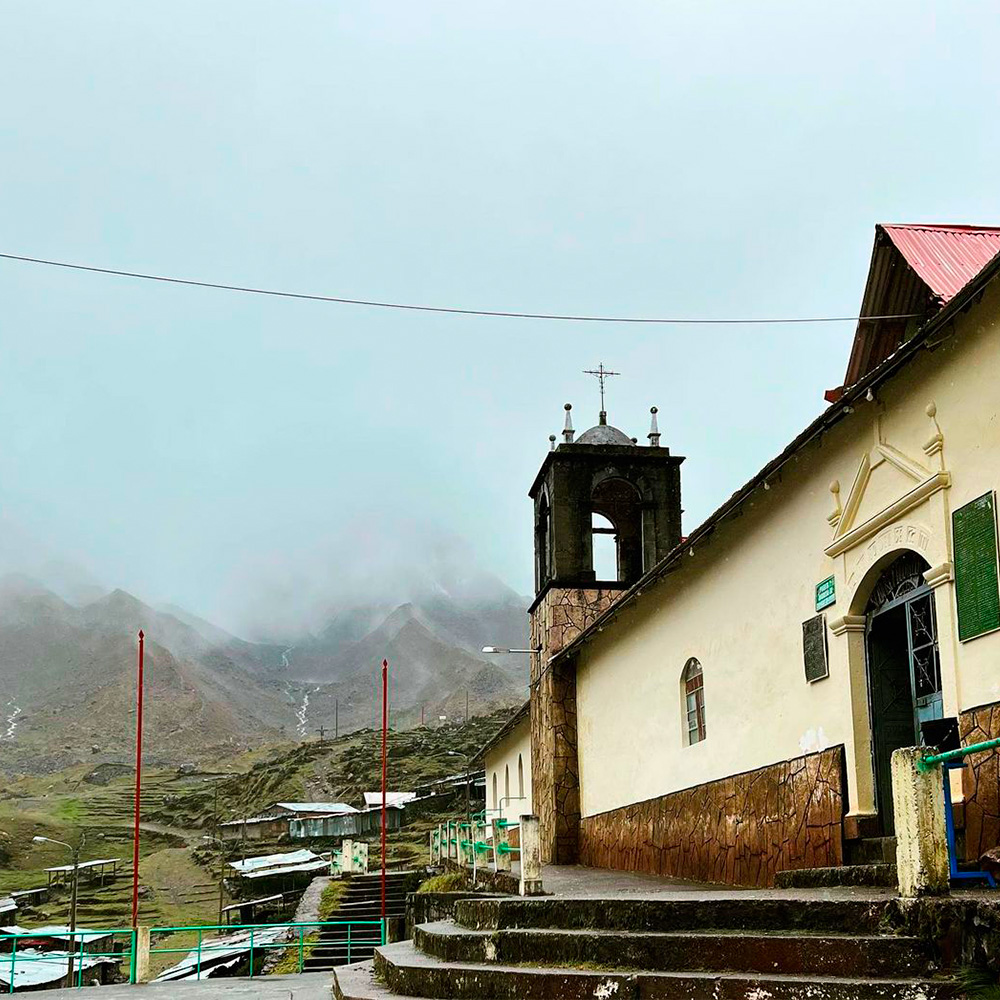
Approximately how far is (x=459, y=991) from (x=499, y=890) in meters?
8.13

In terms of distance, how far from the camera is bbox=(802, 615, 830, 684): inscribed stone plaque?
1188cm

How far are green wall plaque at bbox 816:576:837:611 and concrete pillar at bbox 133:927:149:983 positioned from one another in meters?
9.96

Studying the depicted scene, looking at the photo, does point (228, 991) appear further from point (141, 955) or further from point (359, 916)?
point (359, 916)

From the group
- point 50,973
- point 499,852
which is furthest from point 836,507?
point 50,973

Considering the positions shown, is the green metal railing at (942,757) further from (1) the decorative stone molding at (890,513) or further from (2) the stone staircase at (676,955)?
(1) the decorative stone molding at (890,513)

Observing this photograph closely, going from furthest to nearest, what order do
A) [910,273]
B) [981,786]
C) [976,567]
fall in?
1. [910,273]
2. [976,567]
3. [981,786]

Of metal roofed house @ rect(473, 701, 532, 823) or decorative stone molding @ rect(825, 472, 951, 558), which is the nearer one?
decorative stone molding @ rect(825, 472, 951, 558)

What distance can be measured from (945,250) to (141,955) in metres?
13.0

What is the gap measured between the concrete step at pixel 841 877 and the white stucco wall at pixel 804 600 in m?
1.10

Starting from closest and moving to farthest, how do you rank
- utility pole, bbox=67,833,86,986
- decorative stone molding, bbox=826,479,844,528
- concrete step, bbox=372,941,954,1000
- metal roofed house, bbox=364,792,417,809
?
concrete step, bbox=372,941,954,1000, decorative stone molding, bbox=826,479,844,528, utility pole, bbox=67,833,86,986, metal roofed house, bbox=364,792,417,809

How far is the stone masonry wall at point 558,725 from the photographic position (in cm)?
2227

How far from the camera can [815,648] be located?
1208 cm

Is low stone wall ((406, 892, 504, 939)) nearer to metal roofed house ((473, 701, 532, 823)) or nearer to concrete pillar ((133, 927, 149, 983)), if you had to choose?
concrete pillar ((133, 927, 149, 983))

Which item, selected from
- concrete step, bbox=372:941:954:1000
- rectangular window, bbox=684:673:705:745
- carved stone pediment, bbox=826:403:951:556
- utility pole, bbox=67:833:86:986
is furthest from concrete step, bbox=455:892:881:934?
utility pole, bbox=67:833:86:986
